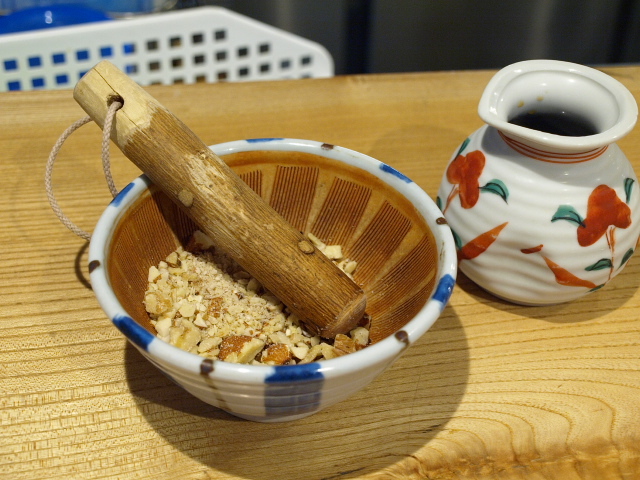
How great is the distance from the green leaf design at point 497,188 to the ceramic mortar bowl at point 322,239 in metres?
0.08

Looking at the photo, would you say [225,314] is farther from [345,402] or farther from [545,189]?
[545,189]

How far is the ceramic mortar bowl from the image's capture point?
0.54m

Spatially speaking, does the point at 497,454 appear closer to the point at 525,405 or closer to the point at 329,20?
the point at 525,405

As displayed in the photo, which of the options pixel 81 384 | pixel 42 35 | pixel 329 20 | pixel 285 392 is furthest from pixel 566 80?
pixel 329 20

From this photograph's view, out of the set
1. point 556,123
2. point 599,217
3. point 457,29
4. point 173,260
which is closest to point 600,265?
point 599,217

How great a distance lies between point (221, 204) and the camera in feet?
2.31

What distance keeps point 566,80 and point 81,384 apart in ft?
A: 2.28

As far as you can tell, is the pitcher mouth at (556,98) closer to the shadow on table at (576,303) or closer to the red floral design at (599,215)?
the red floral design at (599,215)

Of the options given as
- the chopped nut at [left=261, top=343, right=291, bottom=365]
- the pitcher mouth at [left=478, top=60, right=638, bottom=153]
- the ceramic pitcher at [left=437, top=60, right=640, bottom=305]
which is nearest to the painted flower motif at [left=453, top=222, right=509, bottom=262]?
the ceramic pitcher at [left=437, top=60, right=640, bottom=305]

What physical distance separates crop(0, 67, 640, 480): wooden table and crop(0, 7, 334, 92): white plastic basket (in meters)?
0.50

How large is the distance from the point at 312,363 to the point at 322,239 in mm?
336

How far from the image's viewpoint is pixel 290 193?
0.82 meters

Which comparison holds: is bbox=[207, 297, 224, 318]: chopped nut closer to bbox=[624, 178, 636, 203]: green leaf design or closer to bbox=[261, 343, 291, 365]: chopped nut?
bbox=[261, 343, 291, 365]: chopped nut

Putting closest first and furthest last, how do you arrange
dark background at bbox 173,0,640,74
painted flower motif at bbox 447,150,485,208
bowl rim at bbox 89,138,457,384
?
bowl rim at bbox 89,138,457,384 < painted flower motif at bbox 447,150,485,208 < dark background at bbox 173,0,640,74
